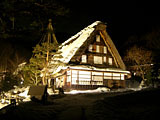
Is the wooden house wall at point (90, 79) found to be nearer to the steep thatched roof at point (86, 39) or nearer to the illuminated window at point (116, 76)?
the illuminated window at point (116, 76)

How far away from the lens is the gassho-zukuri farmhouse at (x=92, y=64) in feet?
66.0

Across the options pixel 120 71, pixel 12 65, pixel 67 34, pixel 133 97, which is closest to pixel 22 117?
pixel 133 97

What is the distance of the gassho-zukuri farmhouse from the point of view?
20125 mm

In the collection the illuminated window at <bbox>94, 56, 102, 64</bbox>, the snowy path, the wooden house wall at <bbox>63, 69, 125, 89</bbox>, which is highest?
the illuminated window at <bbox>94, 56, 102, 64</bbox>

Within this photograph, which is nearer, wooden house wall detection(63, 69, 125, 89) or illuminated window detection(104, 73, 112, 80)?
wooden house wall detection(63, 69, 125, 89)

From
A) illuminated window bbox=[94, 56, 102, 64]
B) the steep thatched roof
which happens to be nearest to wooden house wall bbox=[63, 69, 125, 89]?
illuminated window bbox=[94, 56, 102, 64]

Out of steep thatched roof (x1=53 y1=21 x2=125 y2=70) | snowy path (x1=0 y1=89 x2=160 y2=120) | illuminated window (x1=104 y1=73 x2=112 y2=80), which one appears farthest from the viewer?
illuminated window (x1=104 y1=73 x2=112 y2=80)

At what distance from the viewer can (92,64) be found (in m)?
21.8

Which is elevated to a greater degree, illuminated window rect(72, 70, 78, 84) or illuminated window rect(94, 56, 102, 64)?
illuminated window rect(94, 56, 102, 64)

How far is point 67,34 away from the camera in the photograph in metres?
40.4

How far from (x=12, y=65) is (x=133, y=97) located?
25094 mm

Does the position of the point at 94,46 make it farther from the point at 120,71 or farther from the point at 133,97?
the point at 133,97

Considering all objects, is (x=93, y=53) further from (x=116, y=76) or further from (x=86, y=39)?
(x=116, y=76)

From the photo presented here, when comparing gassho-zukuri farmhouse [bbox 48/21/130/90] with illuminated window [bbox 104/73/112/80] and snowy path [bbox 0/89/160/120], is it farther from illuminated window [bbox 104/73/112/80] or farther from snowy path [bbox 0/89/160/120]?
snowy path [bbox 0/89/160/120]
